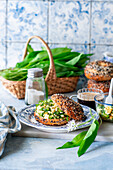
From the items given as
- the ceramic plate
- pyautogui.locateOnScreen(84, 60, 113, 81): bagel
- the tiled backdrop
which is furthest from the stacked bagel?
the tiled backdrop

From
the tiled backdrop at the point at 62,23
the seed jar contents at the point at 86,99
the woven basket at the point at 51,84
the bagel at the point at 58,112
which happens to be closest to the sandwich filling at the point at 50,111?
the bagel at the point at 58,112

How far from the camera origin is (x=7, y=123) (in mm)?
1079

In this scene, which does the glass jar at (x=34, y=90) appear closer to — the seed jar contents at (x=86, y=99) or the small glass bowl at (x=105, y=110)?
the seed jar contents at (x=86, y=99)

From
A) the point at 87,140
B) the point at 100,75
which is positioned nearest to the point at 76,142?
the point at 87,140

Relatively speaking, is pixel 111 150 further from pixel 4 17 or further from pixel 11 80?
pixel 4 17

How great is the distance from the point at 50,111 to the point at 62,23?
1130 millimetres

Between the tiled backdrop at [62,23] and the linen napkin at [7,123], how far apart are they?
1087mm

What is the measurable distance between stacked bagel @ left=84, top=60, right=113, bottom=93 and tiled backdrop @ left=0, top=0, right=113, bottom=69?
0.47m

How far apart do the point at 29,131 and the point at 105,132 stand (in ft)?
1.09

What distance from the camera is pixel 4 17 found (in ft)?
6.97

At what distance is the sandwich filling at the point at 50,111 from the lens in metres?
1.11

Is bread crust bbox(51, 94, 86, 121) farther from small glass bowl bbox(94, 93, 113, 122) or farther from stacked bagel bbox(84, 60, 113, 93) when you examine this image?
stacked bagel bbox(84, 60, 113, 93)

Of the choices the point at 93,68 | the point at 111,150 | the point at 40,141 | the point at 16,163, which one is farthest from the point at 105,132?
the point at 93,68

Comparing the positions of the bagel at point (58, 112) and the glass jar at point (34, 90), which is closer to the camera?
the bagel at point (58, 112)
